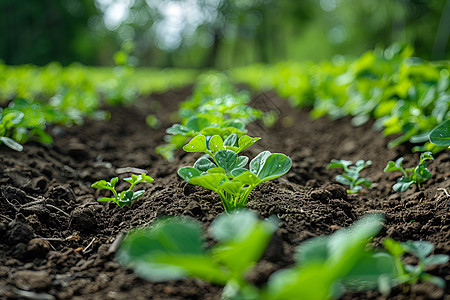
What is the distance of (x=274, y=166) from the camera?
1179 millimetres

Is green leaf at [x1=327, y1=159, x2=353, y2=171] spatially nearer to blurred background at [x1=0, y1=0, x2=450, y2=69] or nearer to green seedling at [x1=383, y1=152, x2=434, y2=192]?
green seedling at [x1=383, y1=152, x2=434, y2=192]

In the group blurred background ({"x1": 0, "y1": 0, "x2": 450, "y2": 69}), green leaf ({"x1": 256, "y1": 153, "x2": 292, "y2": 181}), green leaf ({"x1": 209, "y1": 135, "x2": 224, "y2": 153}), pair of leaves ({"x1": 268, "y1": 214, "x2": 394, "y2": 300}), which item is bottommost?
pair of leaves ({"x1": 268, "y1": 214, "x2": 394, "y2": 300})

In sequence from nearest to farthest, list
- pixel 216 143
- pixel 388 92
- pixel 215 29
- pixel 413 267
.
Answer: pixel 413 267 < pixel 216 143 < pixel 388 92 < pixel 215 29

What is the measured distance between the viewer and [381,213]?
1422mm

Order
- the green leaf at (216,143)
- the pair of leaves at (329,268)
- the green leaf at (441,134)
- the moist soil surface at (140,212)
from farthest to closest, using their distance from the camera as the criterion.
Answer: the green leaf at (441,134) → the green leaf at (216,143) → the moist soil surface at (140,212) → the pair of leaves at (329,268)

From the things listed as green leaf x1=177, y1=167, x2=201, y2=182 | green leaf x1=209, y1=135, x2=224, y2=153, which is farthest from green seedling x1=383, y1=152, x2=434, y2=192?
green leaf x1=177, y1=167, x2=201, y2=182

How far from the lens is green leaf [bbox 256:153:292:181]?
1.16m

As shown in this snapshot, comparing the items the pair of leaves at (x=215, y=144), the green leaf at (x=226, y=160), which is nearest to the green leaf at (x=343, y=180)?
the pair of leaves at (x=215, y=144)

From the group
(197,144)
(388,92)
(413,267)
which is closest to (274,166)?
(197,144)

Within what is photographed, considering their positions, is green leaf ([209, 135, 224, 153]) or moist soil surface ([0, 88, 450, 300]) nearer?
moist soil surface ([0, 88, 450, 300])

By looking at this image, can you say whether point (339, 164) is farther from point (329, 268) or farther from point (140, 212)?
point (329, 268)

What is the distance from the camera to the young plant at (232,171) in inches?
43.6

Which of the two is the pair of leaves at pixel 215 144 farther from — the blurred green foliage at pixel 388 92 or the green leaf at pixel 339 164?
the blurred green foliage at pixel 388 92

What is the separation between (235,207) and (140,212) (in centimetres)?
38
